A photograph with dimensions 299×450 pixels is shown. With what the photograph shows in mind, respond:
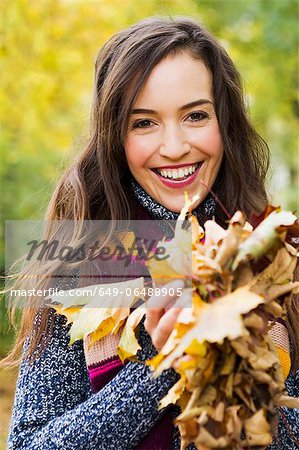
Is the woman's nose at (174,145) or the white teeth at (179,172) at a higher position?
the woman's nose at (174,145)

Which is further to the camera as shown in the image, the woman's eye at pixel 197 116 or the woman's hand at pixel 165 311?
the woman's eye at pixel 197 116

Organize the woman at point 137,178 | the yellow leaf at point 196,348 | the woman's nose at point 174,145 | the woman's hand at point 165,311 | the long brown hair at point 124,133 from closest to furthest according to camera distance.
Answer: the yellow leaf at point 196,348, the woman's hand at point 165,311, the woman at point 137,178, the woman's nose at point 174,145, the long brown hair at point 124,133

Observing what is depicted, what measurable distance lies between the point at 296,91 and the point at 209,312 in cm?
1005

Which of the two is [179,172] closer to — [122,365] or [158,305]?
[122,365]

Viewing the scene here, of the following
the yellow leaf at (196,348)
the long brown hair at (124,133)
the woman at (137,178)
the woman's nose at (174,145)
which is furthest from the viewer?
the long brown hair at (124,133)

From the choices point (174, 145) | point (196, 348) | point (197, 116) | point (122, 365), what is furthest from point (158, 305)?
point (197, 116)

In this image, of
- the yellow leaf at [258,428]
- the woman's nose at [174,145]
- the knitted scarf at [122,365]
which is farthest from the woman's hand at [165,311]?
the woman's nose at [174,145]

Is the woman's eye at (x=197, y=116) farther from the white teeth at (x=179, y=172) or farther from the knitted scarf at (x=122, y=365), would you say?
the knitted scarf at (x=122, y=365)

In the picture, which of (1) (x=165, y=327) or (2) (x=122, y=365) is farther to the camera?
(2) (x=122, y=365)

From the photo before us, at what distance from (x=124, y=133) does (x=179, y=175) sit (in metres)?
0.20

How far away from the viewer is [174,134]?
2.16 metres

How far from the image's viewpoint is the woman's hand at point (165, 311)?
1.53m

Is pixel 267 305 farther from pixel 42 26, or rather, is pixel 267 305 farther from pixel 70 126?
pixel 70 126

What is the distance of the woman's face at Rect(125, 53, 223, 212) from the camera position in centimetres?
217
